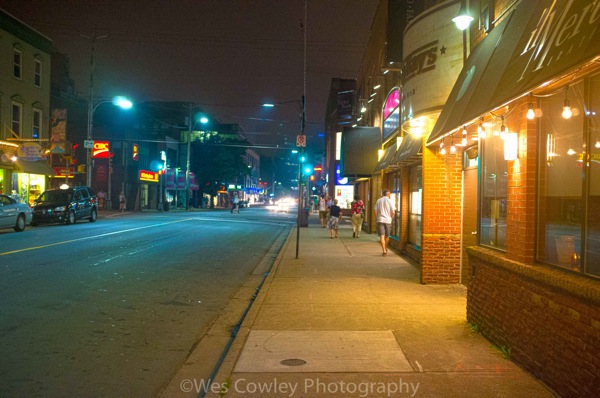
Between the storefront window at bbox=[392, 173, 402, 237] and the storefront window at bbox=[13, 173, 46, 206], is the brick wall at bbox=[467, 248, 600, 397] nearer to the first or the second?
the storefront window at bbox=[392, 173, 402, 237]

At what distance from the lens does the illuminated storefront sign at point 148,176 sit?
5169cm

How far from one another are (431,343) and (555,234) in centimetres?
197

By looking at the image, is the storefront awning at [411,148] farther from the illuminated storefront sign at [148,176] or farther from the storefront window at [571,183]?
the illuminated storefront sign at [148,176]

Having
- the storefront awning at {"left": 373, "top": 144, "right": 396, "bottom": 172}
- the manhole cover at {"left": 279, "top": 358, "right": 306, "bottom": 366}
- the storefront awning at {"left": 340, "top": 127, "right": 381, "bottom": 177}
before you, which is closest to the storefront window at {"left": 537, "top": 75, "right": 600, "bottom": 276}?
the manhole cover at {"left": 279, "top": 358, "right": 306, "bottom": 366}

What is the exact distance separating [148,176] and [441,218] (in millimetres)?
46670

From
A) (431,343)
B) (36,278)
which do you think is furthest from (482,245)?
(36,278)

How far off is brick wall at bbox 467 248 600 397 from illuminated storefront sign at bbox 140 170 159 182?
4858cm

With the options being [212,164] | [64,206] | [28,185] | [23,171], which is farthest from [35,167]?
[212,164]

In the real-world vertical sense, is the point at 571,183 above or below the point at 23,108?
below

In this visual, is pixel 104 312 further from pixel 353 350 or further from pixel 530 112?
pixel 530 112

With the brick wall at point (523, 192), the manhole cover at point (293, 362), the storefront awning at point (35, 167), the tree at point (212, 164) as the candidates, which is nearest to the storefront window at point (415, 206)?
the brick wall at point (523, 192)

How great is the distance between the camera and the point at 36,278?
33.5ft

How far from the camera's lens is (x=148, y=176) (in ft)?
174

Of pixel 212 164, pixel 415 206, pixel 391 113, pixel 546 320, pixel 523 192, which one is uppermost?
pixel 212 164
